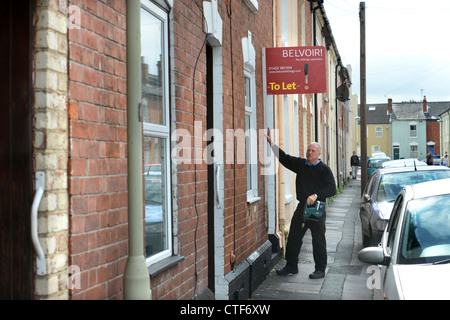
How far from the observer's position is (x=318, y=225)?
8.07 meters

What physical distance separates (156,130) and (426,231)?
2.26m

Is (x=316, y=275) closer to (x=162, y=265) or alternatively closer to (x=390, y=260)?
(x=390, y=260)

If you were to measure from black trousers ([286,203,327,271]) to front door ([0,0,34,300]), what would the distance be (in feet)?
18.7

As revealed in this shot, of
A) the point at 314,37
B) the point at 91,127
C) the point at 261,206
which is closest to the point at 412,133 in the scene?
the point at 314,37

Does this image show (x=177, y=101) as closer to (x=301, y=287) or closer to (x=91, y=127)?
(x=91, y=127)

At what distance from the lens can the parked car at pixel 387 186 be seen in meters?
9.33

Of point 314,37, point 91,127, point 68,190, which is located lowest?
point 68,190

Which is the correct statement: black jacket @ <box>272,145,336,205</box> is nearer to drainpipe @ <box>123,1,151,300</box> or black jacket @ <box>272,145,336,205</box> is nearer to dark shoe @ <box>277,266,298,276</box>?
dark shoe @ <box>277,266,298,276</box>

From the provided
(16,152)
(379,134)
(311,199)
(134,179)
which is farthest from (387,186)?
(379,134)

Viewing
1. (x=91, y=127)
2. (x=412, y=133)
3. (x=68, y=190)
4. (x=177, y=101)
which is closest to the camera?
(x=68, y=190)

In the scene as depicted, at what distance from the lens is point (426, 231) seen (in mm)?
4285

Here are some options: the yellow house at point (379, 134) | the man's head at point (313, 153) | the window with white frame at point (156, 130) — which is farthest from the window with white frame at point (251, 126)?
the yellow house at point (379, 134)

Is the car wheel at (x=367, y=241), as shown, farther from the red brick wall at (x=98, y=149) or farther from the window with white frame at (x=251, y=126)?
the red brick wall at (x=98, y=149)
